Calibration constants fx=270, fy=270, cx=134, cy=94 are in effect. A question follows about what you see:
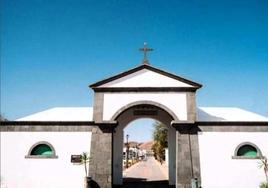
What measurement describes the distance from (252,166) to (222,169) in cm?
188

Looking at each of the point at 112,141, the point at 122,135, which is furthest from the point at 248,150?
the point at 122,135

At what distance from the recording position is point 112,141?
17.0m

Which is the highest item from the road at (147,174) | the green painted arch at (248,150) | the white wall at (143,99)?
the white wall at (143,99)

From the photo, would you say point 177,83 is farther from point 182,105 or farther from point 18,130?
point 18,130

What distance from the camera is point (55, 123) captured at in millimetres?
17328

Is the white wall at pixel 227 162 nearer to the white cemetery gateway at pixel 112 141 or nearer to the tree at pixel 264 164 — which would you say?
the white cemetery gateway at pixel 112 141

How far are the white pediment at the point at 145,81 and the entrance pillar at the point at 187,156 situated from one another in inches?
112

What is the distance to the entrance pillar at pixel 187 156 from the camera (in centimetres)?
1605

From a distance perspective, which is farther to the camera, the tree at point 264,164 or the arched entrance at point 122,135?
the arched entrance at point 122,135

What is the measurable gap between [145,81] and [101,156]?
5536 mm

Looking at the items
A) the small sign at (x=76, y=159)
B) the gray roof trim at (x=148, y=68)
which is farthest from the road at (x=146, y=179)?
the gray roof trim at (x=148, y=68)

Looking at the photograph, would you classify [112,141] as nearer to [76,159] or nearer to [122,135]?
[76,159]

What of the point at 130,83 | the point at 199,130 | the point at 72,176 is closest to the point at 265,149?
the point at 199,130

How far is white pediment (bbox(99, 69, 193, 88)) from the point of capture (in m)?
17.6
